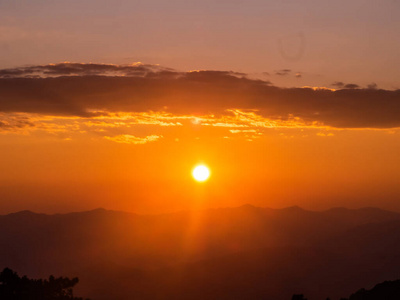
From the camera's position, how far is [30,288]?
65.6m

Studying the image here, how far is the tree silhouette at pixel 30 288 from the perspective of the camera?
63.9 meters

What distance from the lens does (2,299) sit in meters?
62.4

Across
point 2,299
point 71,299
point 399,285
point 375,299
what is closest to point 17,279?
point 2,299

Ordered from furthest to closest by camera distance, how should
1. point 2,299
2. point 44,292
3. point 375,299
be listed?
point 375,299, point 44,292, point 2,299

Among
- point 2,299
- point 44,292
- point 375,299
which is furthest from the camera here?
point 375,299

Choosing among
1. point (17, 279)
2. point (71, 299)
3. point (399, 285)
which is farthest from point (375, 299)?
point (17, 279)

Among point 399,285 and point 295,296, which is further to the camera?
point 399,285

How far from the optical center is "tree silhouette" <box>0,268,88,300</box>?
63906 mm

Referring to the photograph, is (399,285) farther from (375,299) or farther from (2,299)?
(2,299)

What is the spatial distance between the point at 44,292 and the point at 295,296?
30.8 meters

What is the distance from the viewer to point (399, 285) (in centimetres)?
9562

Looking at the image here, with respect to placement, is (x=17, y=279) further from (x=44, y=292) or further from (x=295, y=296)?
(x=295, y=296)

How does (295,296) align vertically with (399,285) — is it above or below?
below

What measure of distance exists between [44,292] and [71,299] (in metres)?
3.60
